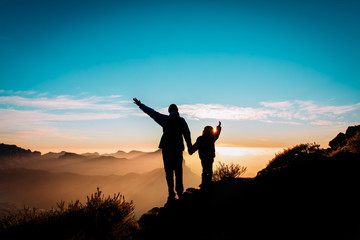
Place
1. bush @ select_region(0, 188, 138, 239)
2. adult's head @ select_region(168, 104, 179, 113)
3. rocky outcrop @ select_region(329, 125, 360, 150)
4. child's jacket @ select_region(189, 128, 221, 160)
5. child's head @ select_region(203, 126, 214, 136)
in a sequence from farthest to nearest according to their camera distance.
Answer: rocky outcrop @ select_region(329, 125, 360, 150), child's head @ select_region(203, 126, 214, 136), child's jacket @ select_region(189, 128, 221, 160), adult's head @ select_region(168, 104, 179, 113), bush @ select_region(0, 188, 138, 239)

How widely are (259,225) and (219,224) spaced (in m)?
0.73

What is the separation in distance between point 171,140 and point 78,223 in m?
2.62

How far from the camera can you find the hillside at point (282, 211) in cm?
320

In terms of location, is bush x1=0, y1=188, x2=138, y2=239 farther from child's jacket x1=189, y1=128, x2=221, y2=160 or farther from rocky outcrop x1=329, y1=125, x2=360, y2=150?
rocky outcrop x1=329, y1=125, x2=360, y2=150

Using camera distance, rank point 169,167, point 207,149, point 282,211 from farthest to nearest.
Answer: point 207,149, point 169,167, point 282,211

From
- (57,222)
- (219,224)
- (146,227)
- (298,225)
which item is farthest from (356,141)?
(57,222)

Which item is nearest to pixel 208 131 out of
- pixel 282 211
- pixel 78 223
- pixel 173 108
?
pixel 173 108

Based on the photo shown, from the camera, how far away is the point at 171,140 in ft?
16.4

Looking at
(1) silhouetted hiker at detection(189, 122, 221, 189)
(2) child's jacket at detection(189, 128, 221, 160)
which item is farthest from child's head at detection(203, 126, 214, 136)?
(2) child's jacket at detection(189, 128, 221, 160)

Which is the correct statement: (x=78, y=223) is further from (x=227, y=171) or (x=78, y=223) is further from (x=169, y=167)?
(x=227, y=171)

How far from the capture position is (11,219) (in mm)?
4270

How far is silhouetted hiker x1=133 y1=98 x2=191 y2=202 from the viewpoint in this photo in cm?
499

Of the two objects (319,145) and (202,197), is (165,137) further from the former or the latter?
(319,145)

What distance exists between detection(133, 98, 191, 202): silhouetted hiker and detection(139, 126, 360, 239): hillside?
0.68m
